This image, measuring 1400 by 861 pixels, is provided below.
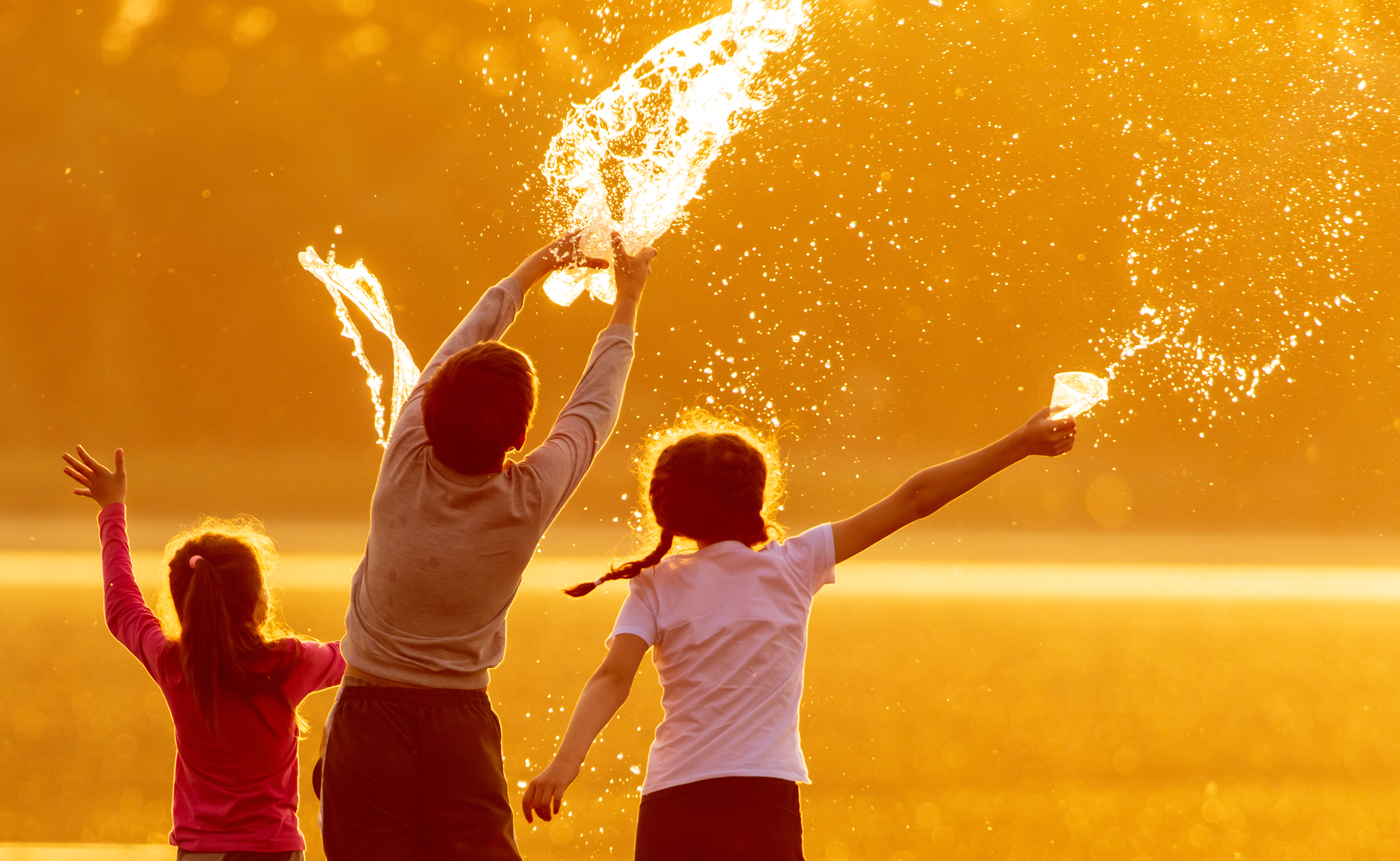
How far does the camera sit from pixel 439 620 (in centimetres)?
119

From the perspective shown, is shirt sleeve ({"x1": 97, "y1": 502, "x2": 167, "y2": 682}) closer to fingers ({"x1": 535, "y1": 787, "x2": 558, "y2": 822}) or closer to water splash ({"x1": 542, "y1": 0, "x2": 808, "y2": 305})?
fingers ({"x1": 535, "y1": 787, "x2": 558, "y2": 822})

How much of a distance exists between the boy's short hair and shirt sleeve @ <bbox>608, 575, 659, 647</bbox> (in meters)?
0.19

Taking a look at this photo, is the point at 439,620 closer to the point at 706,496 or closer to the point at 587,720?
the point at 587,720

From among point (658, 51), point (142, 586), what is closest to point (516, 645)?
point (658, 51)

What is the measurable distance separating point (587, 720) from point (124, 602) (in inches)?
24.3

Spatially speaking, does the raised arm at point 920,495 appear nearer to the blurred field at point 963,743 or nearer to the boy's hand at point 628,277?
the boy's hand at point 628,277

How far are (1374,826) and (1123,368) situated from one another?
48.1 feet

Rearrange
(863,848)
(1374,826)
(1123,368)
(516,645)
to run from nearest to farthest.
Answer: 1. (863,848)
2. (1374,826)
3. (516,645)
4. (1123,368)

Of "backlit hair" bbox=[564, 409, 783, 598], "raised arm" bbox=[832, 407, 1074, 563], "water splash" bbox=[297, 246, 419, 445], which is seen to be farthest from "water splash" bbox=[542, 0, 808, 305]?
"raised arm" bbox=[832, 407, 1074, 563]

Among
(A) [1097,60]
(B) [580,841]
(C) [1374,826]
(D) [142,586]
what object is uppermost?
(A) [1097,60]

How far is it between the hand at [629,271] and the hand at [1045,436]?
0.46 meters

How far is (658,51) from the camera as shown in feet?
7.64

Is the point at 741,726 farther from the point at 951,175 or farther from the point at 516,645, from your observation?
the point at 951,175

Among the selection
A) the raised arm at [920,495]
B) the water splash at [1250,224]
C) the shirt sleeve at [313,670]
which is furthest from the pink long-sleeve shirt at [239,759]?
A: the water splash at [1250,224]
